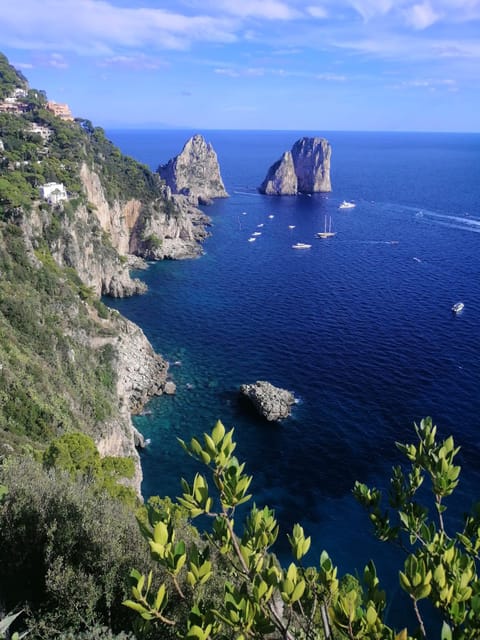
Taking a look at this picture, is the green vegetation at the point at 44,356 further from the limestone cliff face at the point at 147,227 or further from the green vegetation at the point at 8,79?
the green vegetation at the point at 8,79

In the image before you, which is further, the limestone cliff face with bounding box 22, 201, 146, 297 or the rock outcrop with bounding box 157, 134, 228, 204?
the rock outcrop with bounding box 157, 134, 228, 204

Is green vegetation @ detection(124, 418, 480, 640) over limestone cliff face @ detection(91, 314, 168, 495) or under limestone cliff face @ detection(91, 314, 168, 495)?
over

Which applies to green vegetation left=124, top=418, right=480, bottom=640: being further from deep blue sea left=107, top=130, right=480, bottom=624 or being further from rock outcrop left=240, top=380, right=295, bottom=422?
rock outcrop left=240, top=380, right=295, bottom=422

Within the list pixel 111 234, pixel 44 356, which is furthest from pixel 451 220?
pixel 44 356

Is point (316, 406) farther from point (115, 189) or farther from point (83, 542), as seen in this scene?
point (115, 189)

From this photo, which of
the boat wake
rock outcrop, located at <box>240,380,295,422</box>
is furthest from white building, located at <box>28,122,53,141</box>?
the boat wake

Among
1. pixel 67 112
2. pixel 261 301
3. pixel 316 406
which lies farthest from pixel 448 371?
Answer: pixel 67 112
